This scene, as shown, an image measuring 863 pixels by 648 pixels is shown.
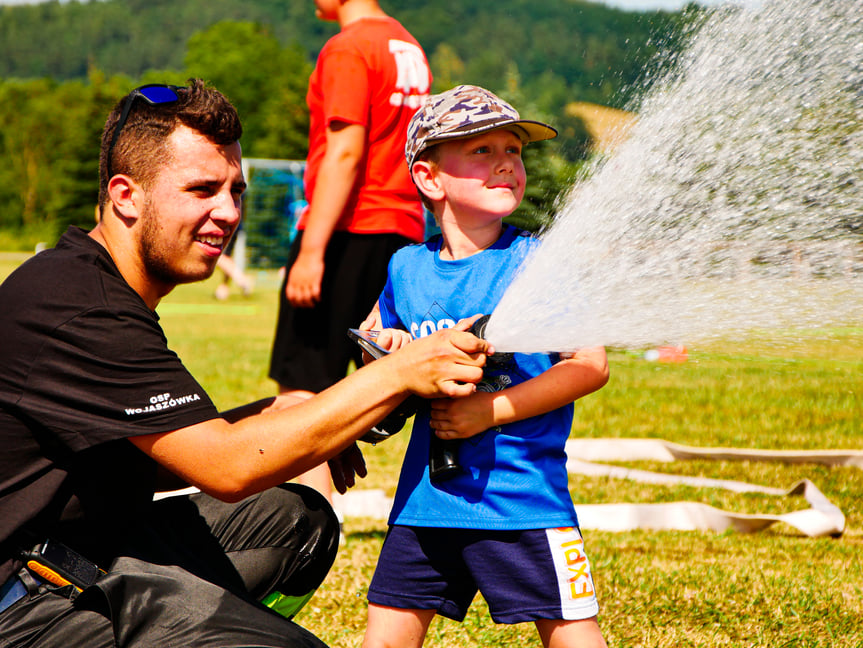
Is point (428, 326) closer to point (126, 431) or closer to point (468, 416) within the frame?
point (468, 416)

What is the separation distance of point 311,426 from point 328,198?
204 centimetres

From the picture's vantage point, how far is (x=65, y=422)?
2471 mm

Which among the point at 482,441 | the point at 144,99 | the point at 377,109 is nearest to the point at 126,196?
the point at 144,99

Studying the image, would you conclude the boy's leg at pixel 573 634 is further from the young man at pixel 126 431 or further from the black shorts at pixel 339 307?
the black shorts at pixel 339 307

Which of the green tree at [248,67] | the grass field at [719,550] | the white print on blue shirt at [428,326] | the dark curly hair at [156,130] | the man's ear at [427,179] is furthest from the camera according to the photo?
the green tree at [248,67]

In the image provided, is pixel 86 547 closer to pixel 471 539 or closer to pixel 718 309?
pixel 471 539

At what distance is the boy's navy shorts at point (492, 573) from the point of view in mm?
2664

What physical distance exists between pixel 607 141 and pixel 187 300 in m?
22.7

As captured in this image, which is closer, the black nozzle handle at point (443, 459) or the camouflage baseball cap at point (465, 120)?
the black nozzle handle at point (443, 459)

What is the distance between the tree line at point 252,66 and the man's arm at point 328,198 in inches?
34.8

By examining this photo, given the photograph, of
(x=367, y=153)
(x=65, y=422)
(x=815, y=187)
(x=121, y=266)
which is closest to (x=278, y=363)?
(x=367, y=153)

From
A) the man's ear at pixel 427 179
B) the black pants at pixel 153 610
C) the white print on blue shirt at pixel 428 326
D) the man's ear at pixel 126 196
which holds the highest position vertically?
the man's ear at pixel 126 196

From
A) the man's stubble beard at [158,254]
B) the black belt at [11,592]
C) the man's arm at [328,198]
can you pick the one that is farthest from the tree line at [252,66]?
the black belt at [11,592]

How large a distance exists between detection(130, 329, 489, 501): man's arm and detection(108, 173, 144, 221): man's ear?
68cm
